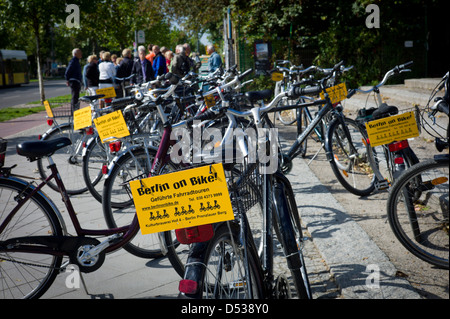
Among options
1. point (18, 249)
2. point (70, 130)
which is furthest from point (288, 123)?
point (18, 249)

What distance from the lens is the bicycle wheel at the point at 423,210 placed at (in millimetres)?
3055

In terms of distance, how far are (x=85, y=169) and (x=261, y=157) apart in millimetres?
3171

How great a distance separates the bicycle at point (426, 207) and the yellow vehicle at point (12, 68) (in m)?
34.7

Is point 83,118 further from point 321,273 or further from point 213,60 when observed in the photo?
point 213,60

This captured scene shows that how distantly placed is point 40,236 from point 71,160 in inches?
110

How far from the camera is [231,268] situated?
2.14 m

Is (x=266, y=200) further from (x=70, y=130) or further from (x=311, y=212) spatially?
(x=70, y=130)

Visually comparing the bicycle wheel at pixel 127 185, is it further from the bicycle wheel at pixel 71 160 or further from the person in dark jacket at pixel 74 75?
the person in dark jacket at pixel 74 75

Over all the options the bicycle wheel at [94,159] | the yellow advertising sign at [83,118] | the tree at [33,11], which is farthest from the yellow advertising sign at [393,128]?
the tree at [33,11]

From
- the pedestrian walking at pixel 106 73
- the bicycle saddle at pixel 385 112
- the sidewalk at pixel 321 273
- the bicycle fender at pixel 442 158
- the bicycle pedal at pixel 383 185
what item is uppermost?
the pedestrian walking at pixel 106 73

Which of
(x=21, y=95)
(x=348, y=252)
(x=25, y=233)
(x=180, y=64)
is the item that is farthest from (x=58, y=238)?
(x=21, y=95)
